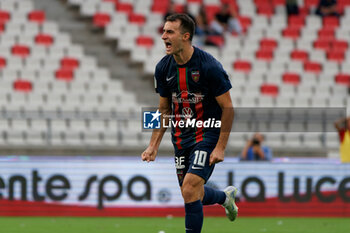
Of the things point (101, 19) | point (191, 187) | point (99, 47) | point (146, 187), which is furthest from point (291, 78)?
point (191, 187)

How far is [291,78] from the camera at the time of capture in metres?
18.3

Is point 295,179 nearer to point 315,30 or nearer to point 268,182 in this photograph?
point 268,182

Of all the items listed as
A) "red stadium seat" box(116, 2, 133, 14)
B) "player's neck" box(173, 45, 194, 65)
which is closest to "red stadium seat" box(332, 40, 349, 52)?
"red stadium seat" box(116, 2, 133, 14)

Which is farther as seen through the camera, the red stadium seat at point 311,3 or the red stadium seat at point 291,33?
the red stadium seat at point 311,3

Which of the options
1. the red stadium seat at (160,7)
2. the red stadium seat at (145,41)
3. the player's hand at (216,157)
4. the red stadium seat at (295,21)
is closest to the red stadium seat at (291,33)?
the red stadium seat at (295,21)

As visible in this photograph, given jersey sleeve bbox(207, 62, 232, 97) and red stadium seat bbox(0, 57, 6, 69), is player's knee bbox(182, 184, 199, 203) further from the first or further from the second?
red stadium seat bbox(0, 57, 6, 69)

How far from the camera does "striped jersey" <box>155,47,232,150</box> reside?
21.2 feet

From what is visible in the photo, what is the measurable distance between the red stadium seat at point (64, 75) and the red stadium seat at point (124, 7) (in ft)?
10.5

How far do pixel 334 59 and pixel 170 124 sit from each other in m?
13.3

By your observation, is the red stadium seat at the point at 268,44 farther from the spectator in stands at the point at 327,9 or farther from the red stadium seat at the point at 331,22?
the spectator in stands at the point at 327,9

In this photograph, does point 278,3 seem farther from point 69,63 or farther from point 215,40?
point 69,63

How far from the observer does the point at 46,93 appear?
16.2 m

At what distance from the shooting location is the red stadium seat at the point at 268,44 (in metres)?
19.1
